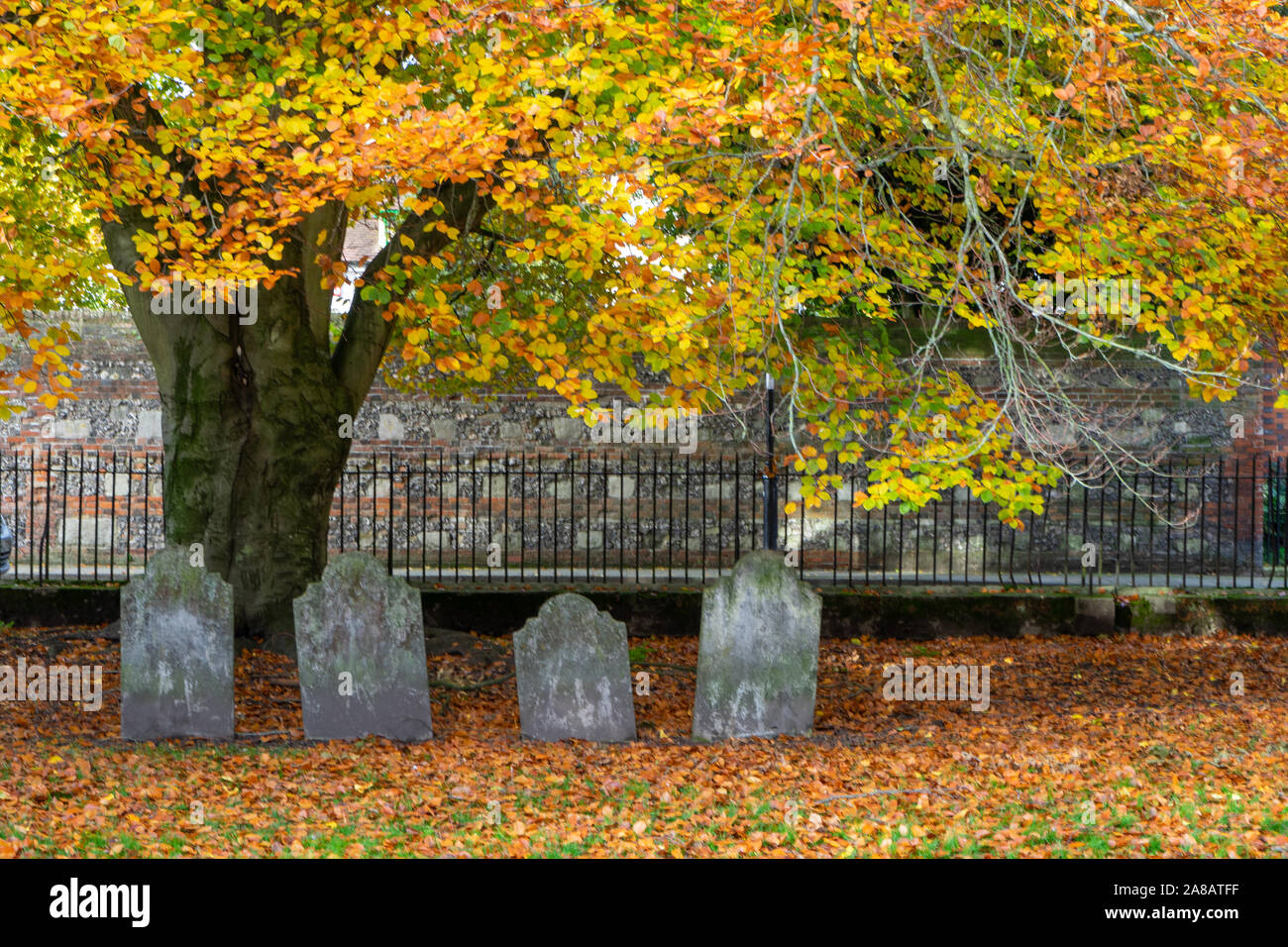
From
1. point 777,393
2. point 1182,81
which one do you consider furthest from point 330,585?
point 777,393

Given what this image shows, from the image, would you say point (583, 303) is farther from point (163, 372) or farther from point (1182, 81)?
point (1182, 81)

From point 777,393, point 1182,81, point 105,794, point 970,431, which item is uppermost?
point 1182,81

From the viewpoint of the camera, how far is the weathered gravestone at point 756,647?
24.1ft

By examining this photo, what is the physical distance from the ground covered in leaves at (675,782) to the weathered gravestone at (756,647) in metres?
0.20

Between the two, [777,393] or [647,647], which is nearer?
[647,647]

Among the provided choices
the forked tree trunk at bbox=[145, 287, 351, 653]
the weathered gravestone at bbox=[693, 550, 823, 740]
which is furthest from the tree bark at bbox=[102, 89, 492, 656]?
the weathered gravestone at bbox=[693, 550, 823, 740]

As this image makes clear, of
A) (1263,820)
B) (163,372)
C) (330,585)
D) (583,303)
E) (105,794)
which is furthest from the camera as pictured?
(583,303)

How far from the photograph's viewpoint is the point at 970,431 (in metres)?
8.30

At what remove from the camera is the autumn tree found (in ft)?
21.6

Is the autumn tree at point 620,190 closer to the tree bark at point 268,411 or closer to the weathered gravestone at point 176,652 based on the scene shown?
the tree bark at point 268,411

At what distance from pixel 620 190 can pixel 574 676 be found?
2.87 m

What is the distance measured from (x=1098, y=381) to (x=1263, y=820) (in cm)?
A: 975

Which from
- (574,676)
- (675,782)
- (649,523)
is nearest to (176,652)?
(574,676)

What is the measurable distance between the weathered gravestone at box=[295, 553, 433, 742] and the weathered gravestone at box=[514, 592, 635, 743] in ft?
2.21
